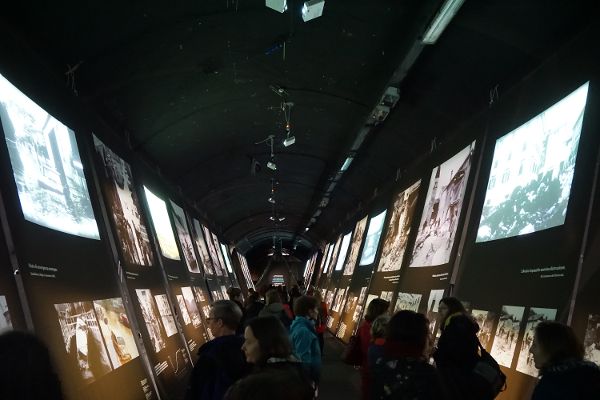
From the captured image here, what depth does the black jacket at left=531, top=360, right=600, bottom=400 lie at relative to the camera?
254cm

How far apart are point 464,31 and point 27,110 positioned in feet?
16.8

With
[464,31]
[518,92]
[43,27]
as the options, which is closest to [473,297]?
[518,92]

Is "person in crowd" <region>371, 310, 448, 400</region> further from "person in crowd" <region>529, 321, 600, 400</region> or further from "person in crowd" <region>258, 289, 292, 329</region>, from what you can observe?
"person in crowd" <region>258, 289, 292, 329</region>

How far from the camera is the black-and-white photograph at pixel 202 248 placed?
13.5 metres

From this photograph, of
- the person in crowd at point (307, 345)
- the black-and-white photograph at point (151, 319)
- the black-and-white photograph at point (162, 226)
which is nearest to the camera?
the person in crowd at point (307, 345)

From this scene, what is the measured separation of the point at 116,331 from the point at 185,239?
6.46m

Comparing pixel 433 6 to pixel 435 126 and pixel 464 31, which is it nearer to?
pixel 464 31

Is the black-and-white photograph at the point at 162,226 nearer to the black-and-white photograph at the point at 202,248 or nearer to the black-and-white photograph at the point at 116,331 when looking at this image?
the black-and-white photograph at the point at 202,248

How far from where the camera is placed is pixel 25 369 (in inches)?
61.5

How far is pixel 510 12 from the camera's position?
559 cm

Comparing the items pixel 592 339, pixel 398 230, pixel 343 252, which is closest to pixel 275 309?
pixel 592 339

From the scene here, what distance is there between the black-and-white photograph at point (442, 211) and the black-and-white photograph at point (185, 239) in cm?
503

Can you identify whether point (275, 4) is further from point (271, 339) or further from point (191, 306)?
point (191, 306)

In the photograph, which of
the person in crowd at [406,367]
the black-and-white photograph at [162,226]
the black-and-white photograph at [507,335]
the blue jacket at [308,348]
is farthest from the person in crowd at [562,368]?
the black-and-white photograph at [162,226]
